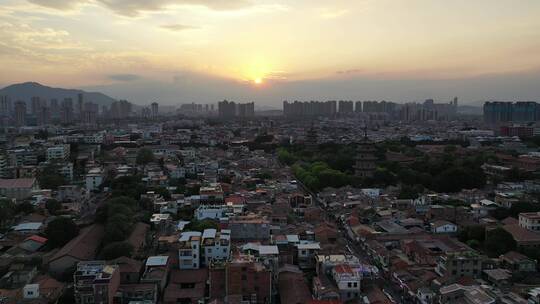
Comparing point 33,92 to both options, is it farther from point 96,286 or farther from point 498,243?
point 498,243

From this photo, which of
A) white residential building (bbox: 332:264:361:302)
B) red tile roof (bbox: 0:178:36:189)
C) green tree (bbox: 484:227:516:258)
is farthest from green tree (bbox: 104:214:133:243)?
green tree (bbox: 484:227:516:258)

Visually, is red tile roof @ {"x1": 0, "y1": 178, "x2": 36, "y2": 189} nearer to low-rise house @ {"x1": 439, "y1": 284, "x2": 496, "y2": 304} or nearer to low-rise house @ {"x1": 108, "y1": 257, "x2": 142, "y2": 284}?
low-rise house @ {"x1": 108, "y1": 257, "x2": 142, "y2": 284}

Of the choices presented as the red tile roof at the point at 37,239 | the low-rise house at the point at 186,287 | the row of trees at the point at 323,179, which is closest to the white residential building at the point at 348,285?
the low-rise house at the point at 186,287

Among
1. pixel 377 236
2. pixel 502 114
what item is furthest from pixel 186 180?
pixel 502 114

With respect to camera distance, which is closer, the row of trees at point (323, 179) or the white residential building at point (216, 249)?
the white residential building at point (216, 249)

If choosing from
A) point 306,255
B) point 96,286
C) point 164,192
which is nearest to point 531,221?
point 306,255

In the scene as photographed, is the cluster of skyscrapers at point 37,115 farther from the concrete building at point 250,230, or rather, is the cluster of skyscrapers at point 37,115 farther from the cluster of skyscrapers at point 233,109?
the concrete building at point 250,230
